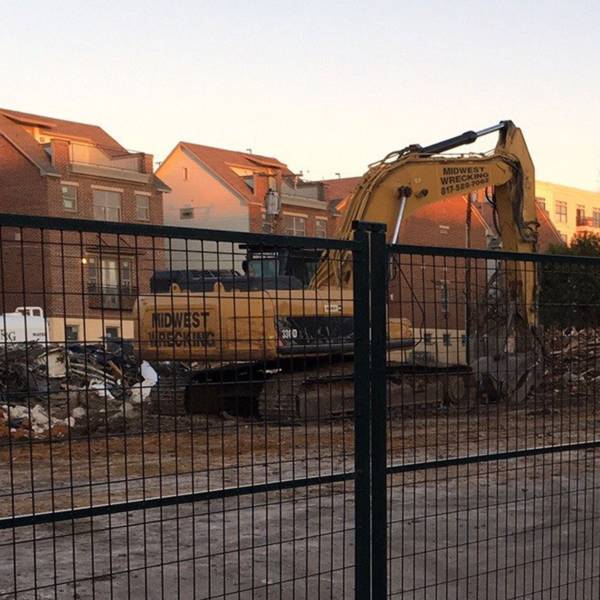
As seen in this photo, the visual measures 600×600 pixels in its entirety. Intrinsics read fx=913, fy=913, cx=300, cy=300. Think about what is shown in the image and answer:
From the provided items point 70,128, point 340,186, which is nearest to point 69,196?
point 70,128

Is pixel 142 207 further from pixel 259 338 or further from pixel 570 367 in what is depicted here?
pixel 259 338

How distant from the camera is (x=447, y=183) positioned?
16797mm

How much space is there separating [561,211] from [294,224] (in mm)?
26283

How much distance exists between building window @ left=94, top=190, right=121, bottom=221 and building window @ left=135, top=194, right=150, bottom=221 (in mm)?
1037

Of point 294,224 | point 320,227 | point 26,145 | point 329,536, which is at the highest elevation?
point 26,145

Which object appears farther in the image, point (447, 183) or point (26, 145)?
point (26, 145)

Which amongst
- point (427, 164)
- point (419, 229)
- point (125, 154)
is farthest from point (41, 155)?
point (427, 164)

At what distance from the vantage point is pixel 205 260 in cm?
382

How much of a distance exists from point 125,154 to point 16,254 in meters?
44.1

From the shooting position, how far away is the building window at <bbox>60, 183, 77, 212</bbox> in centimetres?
4319

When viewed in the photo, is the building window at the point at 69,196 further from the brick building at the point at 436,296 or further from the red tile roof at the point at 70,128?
the brick building at the point at 436,296

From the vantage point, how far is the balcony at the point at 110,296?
3.54 meters

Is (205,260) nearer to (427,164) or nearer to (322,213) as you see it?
(427,164)

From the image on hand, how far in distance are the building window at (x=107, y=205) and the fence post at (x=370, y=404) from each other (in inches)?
1635
